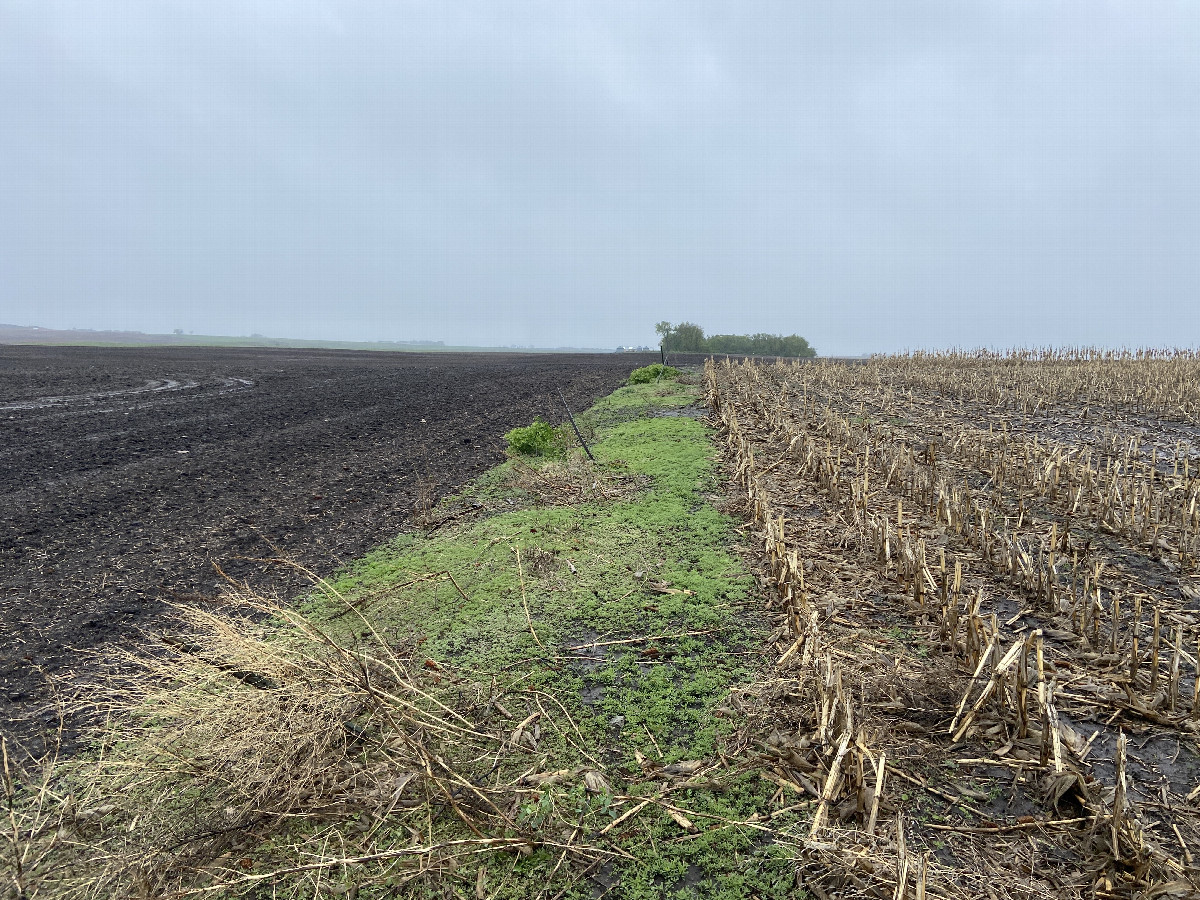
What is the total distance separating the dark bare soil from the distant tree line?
190ft

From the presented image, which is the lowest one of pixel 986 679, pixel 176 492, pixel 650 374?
pixel 176 492

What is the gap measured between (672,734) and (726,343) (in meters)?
76.0

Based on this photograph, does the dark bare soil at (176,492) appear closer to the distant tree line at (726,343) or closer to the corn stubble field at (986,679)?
the corn stubble field at (986,679)

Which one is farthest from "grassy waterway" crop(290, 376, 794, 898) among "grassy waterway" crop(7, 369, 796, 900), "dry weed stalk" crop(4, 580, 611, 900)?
"dry weed stalk" crop(4, 580, 611, 900)

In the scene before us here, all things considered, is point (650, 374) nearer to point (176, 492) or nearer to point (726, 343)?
point (176, 492)

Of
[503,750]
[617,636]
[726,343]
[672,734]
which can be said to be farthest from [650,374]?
[726,343]

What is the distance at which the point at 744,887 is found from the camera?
254cm

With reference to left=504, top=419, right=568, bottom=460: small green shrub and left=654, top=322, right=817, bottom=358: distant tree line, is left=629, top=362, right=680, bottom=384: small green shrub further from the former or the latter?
left=654, top=322, right=817, bottom=358: distant tree line

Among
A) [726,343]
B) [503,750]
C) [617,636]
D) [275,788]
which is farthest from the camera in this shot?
[726,343]

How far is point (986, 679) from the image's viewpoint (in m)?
3.77

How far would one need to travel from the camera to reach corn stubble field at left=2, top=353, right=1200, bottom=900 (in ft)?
8.52

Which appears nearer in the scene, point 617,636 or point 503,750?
point 503,750

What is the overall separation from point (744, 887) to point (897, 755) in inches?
46.8

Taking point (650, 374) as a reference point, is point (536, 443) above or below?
below
